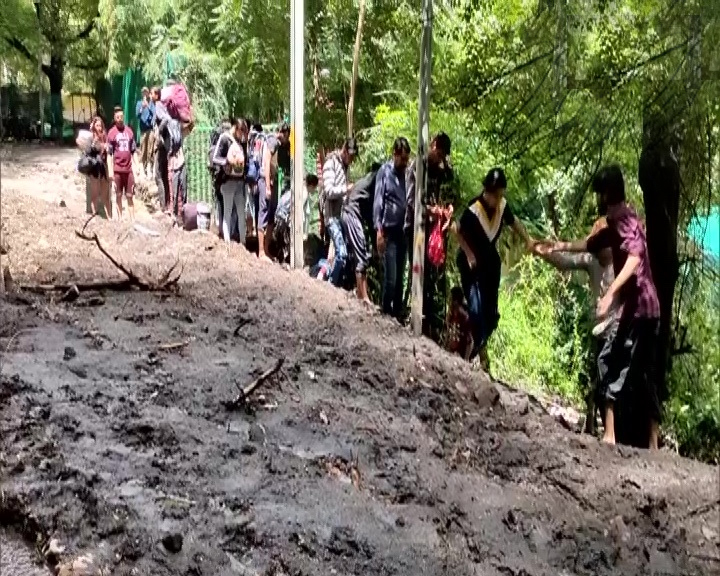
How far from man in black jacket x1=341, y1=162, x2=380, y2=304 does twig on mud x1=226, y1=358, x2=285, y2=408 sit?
0.24 m

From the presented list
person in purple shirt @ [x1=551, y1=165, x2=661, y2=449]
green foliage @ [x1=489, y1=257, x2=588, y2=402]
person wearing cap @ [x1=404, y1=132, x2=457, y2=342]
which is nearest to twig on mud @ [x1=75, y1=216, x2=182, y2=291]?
person wearing cap @ [x1=404, y1=132, x2=457, y2=342]

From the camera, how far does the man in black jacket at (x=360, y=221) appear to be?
1.57 m

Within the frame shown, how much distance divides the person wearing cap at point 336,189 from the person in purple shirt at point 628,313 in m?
0.52

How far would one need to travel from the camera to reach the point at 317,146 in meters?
1.66

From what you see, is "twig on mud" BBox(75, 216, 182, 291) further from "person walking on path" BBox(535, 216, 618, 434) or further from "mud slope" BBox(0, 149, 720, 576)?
"person walking on path" BBox(535, 216, 618, 434)

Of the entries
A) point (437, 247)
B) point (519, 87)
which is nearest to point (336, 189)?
point (437, 247)

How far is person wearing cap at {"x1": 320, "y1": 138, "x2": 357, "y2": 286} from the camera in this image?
1618 millimetres

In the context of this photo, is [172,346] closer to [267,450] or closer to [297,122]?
[267,450]

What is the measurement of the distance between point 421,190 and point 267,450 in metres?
0.47

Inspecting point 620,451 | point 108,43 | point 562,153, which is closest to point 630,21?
point 562,153

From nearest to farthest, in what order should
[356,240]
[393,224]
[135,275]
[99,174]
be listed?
[99,174] < [135,275] < [393,224] < [356,240]

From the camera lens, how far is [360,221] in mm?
1607

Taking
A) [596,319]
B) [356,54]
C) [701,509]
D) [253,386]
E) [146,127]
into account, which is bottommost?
[701,509]

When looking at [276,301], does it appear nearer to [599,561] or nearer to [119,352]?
[119,352]
